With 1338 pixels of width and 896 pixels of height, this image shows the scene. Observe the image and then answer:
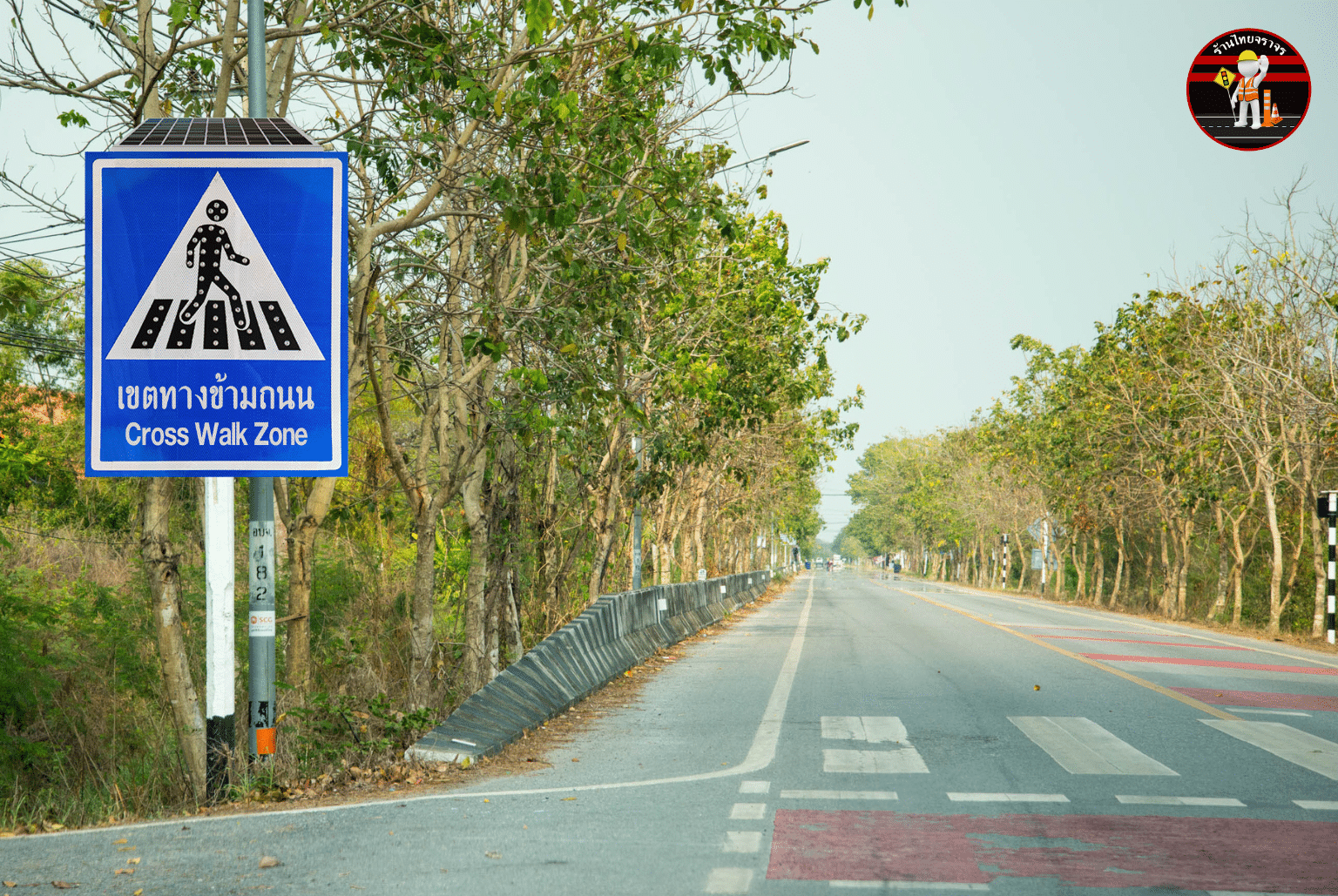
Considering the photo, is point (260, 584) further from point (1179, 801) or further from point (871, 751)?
point (1179, 801)

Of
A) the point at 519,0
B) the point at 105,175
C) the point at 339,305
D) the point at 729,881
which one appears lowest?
the point at 729,881

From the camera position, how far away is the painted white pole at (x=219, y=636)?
8.19 meters

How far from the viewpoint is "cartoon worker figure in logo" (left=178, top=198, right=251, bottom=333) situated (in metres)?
8.19

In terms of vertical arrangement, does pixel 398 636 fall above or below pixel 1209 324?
below

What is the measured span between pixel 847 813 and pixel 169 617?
5416 millimetres

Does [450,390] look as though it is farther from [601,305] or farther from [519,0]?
[519,0]

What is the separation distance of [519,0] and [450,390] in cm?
465

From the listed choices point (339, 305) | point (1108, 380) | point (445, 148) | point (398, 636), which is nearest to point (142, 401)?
point (339, 305)

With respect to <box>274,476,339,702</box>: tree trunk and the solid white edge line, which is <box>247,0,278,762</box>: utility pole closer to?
the solid white edge line

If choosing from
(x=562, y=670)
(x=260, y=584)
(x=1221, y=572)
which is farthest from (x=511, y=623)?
(x=1221, y=572)

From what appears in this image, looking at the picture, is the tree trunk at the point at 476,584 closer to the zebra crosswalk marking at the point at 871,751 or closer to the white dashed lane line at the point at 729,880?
the zebra crosswalk marking at the point at 871,751

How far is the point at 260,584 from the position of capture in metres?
8.51

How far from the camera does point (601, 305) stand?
13438 mm

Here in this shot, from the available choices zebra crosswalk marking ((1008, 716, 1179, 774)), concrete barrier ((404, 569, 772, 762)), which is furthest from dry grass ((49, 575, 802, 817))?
zebra crosswalk marking ((1008, 716, 1179, 774))
